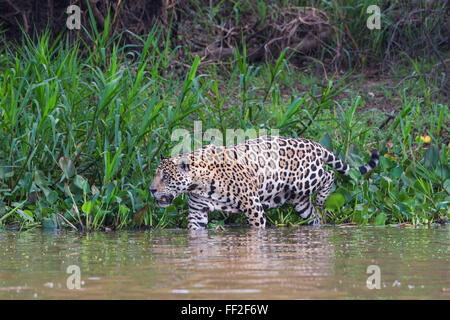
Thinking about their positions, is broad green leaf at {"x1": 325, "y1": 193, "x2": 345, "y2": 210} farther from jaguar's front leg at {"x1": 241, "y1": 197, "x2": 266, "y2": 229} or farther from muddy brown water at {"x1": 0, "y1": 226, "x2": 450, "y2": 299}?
jaguar's front leg at {"x1": 241, "y1": 197, "x2": 266, "y2": 229}

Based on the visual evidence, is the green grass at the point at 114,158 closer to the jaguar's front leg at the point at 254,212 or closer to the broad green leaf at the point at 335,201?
the broad green leaf at the point at 335,201

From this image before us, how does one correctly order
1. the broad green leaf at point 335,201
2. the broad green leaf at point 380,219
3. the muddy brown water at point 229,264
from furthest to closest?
the broad green leaf at point 335,201 → the broad green leaf at point 380,219 → the muddy brown water at point 229,264

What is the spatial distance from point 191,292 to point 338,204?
355 cm

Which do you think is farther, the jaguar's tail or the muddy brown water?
the jaguar's tail

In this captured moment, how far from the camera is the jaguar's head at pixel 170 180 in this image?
6.88m

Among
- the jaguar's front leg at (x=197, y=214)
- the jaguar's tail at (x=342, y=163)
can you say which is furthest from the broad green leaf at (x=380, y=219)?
the jaguar's front leg at (x=197, y=214)

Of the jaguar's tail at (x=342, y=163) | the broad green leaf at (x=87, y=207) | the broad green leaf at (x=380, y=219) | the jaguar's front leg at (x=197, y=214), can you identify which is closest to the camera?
the broad green leaf at (x=87, y=207)

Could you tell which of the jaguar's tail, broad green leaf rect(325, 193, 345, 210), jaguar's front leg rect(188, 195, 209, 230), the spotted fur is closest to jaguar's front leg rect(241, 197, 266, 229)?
the spotted fur

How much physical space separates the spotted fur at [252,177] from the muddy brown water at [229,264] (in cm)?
32

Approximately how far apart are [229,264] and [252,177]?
7.66 ft

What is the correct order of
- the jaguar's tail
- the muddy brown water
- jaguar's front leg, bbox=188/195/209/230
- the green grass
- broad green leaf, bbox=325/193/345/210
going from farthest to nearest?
the jaguar's tail → broad green leaf, bbox=325/193/345/210 → jaguar's front leg, bbox=188/195/209/230 → the green grass → the muddy brown water

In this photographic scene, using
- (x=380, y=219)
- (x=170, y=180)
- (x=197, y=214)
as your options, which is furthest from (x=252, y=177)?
(x=380, y=219)

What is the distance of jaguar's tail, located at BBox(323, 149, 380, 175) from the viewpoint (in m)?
7.52

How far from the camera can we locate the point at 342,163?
7.61m
